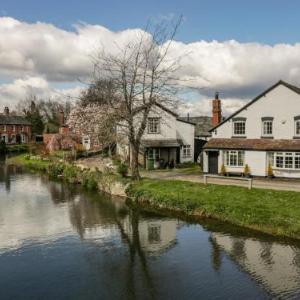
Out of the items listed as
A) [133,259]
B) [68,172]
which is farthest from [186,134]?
[133,259]

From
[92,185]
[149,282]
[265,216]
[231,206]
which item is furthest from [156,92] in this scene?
[149,282]

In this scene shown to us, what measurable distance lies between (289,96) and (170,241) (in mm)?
18857

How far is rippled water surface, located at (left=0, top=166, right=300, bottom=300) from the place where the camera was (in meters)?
15.2

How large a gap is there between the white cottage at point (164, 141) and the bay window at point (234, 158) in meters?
7.88

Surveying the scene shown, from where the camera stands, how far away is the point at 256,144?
35.5 metres

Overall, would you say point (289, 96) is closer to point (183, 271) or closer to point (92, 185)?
point (92, 185)

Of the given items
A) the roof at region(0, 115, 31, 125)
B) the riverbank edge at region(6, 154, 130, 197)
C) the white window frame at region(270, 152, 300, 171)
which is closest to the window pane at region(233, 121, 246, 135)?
the white window frame at region(270, 152, 300, 171)

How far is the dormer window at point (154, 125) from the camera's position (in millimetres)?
45062

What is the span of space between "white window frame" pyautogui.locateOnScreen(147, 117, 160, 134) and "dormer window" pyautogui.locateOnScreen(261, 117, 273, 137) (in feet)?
42.6

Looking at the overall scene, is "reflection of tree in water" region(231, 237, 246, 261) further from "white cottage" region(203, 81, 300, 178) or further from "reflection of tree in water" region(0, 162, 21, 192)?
"reflection of tree in water" region(0, 162, 21, 192)

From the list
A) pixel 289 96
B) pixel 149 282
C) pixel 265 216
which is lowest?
pixel 149 282

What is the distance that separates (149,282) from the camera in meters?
15.9

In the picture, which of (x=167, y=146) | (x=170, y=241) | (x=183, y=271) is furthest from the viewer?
(x=167, y=146)

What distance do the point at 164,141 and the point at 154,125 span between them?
2.13 metres
